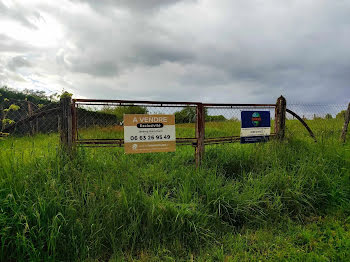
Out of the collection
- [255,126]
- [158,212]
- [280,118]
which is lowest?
[158,212]

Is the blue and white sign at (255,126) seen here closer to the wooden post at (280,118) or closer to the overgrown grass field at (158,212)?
the wooden post at (280,118)

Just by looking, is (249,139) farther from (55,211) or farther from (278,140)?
(55,211)

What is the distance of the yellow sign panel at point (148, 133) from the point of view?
4.39 m

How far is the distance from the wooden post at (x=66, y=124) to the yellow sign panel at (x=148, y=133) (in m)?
1.05

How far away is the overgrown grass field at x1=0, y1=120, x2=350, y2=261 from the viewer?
2.76 meters

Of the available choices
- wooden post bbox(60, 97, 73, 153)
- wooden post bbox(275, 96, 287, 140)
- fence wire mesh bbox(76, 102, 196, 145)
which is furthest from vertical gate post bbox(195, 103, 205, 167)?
wooden post bbox(275, 96, 287, 140)

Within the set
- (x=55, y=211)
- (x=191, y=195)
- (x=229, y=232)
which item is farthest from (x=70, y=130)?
(x=229, y=232)

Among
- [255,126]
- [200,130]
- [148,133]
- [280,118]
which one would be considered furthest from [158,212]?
[280,118]

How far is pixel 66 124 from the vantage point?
4172mm

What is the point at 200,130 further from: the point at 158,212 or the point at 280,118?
the point at 280,118

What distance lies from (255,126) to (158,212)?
3971 mm

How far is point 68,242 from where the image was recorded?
2.74 metres

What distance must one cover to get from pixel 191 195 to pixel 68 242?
1929 mm

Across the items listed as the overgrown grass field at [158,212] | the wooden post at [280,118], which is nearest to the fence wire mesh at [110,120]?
the overgrown grass field at [158,212]
